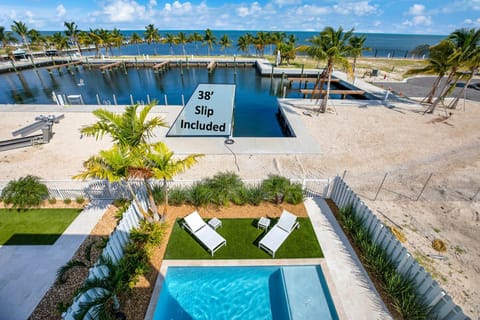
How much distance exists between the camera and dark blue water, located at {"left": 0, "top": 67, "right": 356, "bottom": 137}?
2066 centimetres

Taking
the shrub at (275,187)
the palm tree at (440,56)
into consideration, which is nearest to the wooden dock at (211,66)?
the palm tree at (440,56)

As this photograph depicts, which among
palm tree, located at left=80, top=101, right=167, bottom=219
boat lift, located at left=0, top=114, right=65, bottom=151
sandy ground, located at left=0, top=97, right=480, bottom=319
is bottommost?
sandy ground, located at left=0, top=97, right=480, bottom=319

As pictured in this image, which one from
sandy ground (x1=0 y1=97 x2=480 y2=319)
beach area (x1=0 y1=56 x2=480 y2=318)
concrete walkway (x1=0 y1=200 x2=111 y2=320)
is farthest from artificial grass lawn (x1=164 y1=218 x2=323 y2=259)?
concrete walkway (x1=0 y1=200 x2=111 y2=320)

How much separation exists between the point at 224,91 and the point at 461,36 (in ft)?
62.6

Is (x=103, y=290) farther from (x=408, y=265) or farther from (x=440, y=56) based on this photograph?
(x=440, y=56)

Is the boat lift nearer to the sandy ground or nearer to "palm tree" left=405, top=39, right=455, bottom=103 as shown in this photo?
the sandy ground

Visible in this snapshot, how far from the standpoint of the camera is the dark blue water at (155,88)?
20656 millimetres

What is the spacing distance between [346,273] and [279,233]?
2294 mm

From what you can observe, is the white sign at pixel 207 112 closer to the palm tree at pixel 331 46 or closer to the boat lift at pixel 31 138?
the boat lift at pixel 31 138

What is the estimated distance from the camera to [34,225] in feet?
26.2

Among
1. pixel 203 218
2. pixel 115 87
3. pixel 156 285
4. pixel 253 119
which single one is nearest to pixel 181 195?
pixel 203 218

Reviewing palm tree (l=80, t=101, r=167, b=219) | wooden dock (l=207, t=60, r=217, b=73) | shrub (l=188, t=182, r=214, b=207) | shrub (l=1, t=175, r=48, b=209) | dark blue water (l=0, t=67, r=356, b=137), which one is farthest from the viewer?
wooden dock (l=207, t=60, r=217, b=73)

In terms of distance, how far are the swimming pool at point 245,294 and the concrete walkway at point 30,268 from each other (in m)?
3.52

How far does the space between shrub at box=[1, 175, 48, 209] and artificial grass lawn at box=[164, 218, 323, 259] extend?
606cm
